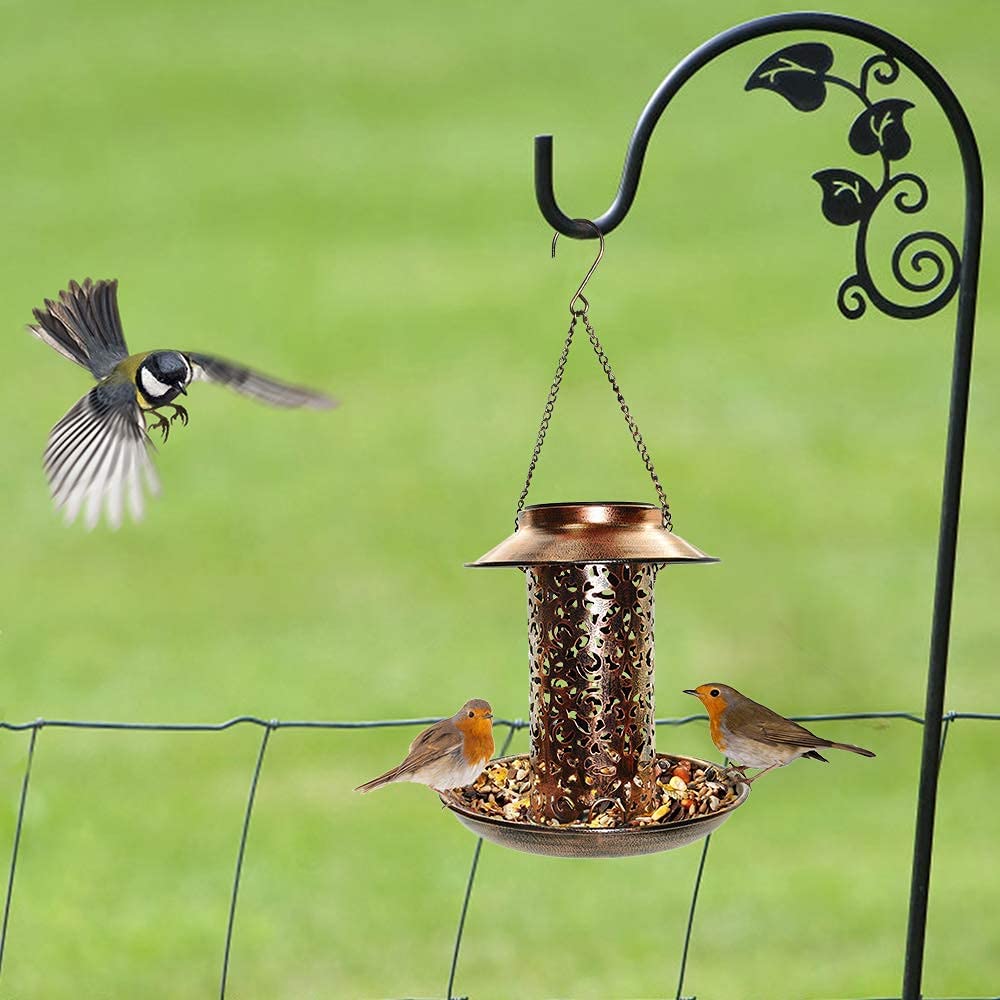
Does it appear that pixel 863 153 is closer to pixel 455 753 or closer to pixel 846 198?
pixel 846 198

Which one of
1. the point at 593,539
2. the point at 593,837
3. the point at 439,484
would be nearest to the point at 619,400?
the point at 593,539

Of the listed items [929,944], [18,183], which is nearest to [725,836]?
[929,944]

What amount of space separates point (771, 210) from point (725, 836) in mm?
10245

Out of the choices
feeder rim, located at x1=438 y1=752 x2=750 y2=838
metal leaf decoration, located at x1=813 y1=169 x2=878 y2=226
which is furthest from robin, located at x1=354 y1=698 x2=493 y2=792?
metal leaf decoration, located at x1=813 y1=169 x2=878 y2=226

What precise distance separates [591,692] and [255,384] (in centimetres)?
82

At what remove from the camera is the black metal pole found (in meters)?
2.41

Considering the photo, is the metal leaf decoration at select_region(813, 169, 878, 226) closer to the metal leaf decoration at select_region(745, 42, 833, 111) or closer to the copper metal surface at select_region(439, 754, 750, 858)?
the metal leaf decoration at select_region(745, 42, 833, 111)

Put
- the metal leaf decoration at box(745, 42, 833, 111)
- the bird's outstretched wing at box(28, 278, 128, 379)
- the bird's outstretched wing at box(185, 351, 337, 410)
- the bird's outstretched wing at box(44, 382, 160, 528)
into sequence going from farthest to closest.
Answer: the bird's outstretched wing at box(28, 278, 128, 379), the metal leaf decoration at box(745, 42, 833, 111), the bird's outstretched wing at box(44, 382, 160, 528), the bird's outstretched wing at box(185, 351, 337, 410)

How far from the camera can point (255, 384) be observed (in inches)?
91.4

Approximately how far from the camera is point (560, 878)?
8047 mm

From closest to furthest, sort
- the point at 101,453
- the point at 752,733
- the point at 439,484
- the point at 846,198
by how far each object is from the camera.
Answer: the point at 101,453, the point at 846,198, the point at 752,733, the point at 439,484

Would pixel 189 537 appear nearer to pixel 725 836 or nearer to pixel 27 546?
pixel 27 546

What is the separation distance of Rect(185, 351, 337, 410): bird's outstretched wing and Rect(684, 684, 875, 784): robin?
916mm

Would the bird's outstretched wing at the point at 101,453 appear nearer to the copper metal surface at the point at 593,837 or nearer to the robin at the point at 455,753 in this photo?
the robin at the point at 455,753
